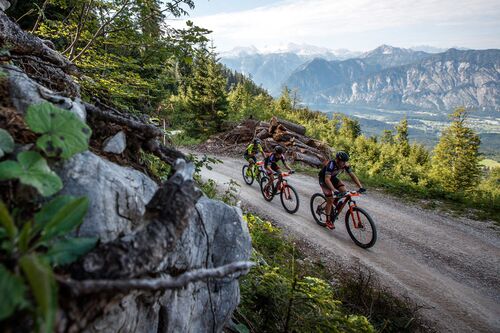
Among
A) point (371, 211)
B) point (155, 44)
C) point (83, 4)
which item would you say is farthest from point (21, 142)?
point (371, 211)

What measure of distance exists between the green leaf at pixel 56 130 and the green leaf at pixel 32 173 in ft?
0.26

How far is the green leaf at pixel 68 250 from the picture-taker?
107cm

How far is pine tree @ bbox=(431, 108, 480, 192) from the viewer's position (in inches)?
1490

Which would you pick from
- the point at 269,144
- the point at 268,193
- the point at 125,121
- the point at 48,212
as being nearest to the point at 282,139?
the point at 269,144

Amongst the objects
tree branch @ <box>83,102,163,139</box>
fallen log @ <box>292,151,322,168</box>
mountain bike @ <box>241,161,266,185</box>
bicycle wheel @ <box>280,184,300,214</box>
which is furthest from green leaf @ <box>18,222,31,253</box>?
fallen log @ <box>292,151,322,168</box>

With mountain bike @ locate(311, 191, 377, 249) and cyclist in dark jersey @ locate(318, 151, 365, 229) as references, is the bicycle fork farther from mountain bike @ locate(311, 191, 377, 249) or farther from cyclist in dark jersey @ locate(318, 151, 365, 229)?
cyclist in dark jersey @ locate(318, 151, 365, 229)

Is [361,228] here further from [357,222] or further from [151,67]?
[151,67]

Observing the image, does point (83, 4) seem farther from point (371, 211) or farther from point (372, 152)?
point (372, 152)

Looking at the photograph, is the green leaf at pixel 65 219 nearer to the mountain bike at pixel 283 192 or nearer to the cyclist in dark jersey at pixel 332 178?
the cyclist in dark jersey at pixel 332 178

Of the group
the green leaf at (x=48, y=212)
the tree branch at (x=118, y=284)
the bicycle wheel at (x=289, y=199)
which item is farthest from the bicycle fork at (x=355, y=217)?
the green leaf at (x=48, y=212)

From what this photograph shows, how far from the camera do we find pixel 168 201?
1.49 m

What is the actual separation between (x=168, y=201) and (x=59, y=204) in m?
0.47

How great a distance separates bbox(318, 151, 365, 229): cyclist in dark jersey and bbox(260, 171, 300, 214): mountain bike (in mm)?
1438

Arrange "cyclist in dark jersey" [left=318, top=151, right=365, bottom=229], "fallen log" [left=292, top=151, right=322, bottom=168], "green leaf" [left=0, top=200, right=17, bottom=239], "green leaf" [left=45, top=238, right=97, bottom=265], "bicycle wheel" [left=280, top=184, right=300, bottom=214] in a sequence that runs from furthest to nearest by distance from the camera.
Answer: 1. "fallen log" [left=292, top=151, right=322, bottom=168]
2. "bicycle wheel" [left=280, top=184, right=300, bottom=214]
3. "cyclist in dark jersey" [left=318, top=151, right=365, bottom=229]
4. "green leaf" [left=45, top=238, right=97, bottom=265]
5. "green leaf" [left=0, top=200, right=17, bottom=239]
